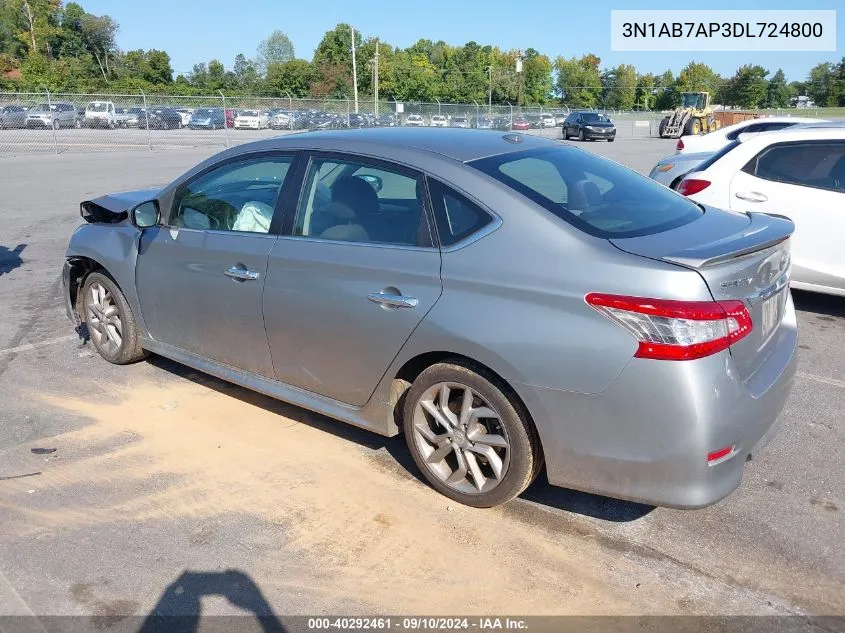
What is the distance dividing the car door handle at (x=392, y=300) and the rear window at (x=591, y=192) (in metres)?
0.67

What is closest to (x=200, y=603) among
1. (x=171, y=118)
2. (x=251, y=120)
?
(x=171, y=118)

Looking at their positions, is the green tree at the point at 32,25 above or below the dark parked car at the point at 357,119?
above

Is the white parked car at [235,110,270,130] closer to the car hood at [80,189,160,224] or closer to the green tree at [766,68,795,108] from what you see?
the car hood at [80,189,160,224]

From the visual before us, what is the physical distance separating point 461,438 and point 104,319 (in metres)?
3.06

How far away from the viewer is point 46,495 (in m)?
3.55

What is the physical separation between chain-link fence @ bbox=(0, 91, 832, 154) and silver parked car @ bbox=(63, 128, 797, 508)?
2322cm

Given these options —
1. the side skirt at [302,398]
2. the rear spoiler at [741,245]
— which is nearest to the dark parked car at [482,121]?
the side skirt at [302,398]

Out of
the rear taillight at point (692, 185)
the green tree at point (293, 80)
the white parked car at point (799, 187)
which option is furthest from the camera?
the green tree at point (293, 80)

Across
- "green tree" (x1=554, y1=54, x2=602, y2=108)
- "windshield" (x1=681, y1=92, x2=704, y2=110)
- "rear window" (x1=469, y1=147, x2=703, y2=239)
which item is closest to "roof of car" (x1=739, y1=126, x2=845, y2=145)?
"rear window" (x1=469, y1=147, x2=703, y2=239)

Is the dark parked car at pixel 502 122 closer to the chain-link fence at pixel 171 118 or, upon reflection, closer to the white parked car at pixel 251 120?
the chain-link fence at pixel 171 118

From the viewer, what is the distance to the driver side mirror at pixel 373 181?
12.2ft

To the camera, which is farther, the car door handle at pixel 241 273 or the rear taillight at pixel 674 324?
the car door handle at pixel 241 273

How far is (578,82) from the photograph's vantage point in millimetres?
109562

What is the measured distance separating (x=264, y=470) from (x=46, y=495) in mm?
1032
